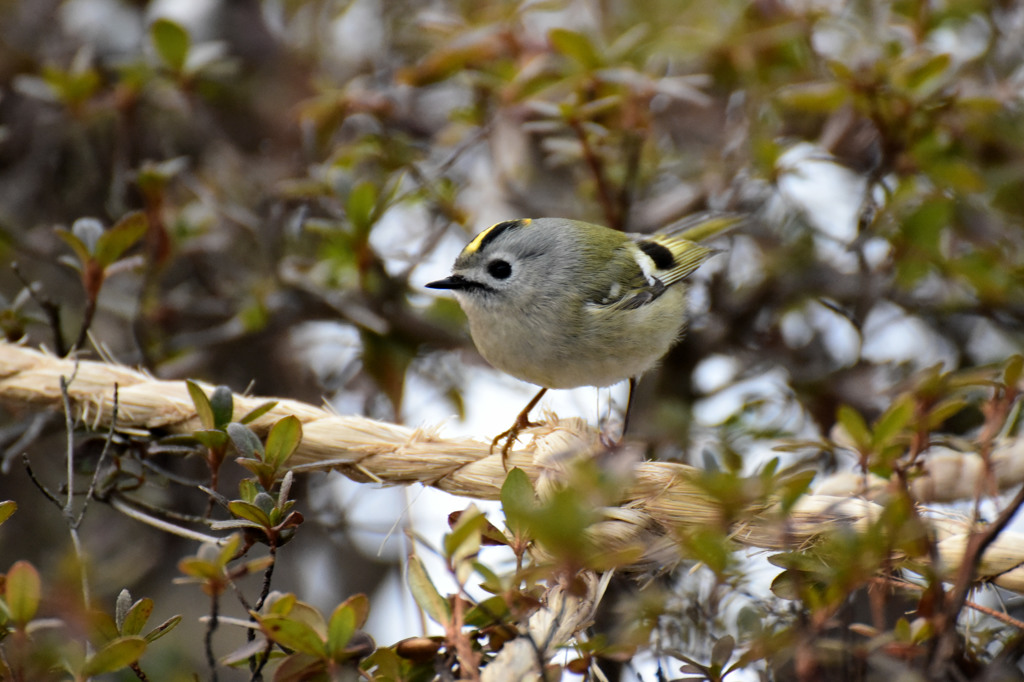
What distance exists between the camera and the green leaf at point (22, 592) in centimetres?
77

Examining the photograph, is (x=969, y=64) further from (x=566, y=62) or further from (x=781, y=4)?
(x=566, y=62)

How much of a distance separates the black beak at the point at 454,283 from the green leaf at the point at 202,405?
0.61 m

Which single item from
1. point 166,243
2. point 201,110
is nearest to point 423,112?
point 201,110

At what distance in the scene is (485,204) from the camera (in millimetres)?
2166

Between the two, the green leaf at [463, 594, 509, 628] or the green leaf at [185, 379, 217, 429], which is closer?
the green leaf at [463, 594, 509, 628]

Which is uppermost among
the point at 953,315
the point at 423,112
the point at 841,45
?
the point at 841,45

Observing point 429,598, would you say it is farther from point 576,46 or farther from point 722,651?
point 576,46

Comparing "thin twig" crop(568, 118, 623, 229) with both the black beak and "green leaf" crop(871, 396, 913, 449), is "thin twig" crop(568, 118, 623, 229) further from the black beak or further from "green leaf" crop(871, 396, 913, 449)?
"green leaf" crop(871, 396, 913, 449)

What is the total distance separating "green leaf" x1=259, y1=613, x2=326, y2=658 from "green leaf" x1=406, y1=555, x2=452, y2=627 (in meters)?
0.10

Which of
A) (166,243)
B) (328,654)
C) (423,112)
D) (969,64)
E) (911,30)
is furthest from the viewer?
(423,112)

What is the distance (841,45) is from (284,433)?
1.80 meters

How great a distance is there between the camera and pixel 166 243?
68.4 inches

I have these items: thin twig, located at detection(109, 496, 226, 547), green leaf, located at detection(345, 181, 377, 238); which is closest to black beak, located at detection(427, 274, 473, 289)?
green leaf, located at detection(345, 181, 377, 238)

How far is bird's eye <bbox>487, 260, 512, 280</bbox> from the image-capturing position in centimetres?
171
